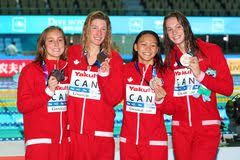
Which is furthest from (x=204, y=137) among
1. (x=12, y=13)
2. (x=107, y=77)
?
(x=12, y=13)

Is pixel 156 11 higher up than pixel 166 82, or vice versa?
pixel 156 11

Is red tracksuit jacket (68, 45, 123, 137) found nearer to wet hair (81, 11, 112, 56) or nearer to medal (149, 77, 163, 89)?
wet hair (81, 11, 112, 56)

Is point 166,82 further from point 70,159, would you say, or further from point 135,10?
point 135,10

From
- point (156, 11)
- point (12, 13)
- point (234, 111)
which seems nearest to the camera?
point (234, 111)

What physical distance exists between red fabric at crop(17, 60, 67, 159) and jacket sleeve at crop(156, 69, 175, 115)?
2.28 ft

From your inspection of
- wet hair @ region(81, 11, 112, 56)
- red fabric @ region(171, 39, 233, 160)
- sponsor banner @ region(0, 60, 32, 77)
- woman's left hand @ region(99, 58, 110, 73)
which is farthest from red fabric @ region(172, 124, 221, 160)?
sponsor banner @ region(0, 60, 32, 77)

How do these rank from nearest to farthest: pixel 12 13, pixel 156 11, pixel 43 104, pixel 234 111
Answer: pixel 43 104 < pixel 234 111 < pixel 12 13 < pixel 156 11

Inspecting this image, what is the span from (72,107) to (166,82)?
2.26 feet

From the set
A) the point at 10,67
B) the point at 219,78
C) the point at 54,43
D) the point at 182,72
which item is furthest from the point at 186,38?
the point at 10,67

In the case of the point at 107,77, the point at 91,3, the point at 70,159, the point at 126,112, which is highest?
the point at 91,3

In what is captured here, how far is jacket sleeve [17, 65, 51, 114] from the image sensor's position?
3.37 m

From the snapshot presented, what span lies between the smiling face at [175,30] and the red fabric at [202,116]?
17cm

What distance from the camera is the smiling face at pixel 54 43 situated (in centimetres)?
352

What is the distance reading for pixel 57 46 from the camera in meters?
3.52
